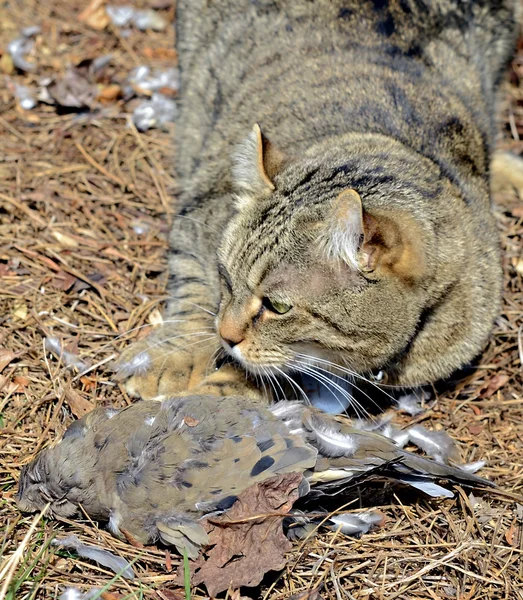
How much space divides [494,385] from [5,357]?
229cm

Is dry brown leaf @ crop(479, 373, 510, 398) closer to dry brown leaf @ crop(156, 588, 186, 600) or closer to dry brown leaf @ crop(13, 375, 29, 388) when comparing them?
dry brown leaf @ crop(156, 588, 186, 600)

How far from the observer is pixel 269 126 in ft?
12.4

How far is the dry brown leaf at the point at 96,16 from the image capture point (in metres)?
5.37

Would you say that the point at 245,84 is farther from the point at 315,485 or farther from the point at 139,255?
the point at 315,485

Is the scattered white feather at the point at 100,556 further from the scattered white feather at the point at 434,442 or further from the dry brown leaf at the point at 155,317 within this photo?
the scattered white feather at the point at 434,442

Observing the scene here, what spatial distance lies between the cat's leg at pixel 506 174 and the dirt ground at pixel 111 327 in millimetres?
72

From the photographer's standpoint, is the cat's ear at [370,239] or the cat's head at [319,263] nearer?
the cat's ear at [370,239]

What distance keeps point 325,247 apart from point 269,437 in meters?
0.73

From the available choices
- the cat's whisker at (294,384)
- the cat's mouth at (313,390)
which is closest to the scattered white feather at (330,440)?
the cat's whisker at (294,384)

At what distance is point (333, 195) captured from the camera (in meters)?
2.92

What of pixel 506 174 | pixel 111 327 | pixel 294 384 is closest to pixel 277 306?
pixel 294 384

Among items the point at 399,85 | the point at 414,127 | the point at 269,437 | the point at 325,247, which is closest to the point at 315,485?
the point at 269,437

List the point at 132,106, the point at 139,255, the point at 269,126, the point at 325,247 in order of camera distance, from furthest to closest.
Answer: the point at 132,106 < the point at 139,255 < the point at 269,126 < the point at 325,247

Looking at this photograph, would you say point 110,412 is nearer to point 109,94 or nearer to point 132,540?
point 132,540
